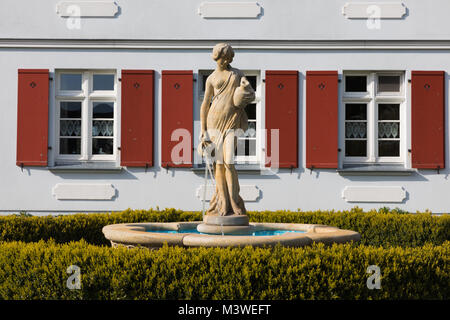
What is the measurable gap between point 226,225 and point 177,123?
15.2ft

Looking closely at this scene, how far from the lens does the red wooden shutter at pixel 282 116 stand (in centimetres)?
954

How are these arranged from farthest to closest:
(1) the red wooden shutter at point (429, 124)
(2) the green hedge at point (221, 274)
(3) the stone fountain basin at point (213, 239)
Result: (1) the red wooden shutter at point (429, 124) → (3) the stone fountain basin at point (213, 239) → (2) the green hedge at point (221, 274)

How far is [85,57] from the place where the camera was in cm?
978

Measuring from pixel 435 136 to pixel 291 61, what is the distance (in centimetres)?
291

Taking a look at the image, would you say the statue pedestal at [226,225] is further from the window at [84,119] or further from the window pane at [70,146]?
the window pane at [70,146]

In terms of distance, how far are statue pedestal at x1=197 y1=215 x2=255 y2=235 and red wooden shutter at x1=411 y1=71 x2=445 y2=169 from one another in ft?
17.4

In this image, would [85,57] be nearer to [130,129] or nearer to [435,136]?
[130,129]

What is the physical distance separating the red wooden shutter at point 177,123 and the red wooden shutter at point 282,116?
1.41 m

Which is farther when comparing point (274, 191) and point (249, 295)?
point (274, 191)

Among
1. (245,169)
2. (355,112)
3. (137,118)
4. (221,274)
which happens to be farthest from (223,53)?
(355,112)

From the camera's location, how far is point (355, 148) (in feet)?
32.4

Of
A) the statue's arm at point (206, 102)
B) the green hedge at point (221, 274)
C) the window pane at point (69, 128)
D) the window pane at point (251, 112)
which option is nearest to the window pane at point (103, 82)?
the window pane at point (69, 128)

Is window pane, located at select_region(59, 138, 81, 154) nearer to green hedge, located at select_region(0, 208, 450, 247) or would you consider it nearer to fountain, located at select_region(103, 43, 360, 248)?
green hedge, located at select_region(0, 208, 450, 247)
